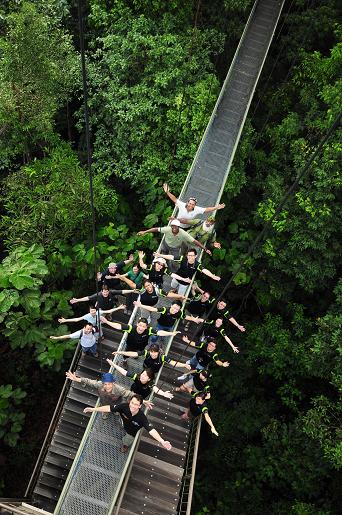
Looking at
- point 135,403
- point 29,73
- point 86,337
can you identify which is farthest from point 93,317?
point 29,73

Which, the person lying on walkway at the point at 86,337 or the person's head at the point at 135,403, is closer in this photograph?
the person's head at the point at 135,403

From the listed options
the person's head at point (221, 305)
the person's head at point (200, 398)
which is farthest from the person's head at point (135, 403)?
the person's head at point (221, 305)

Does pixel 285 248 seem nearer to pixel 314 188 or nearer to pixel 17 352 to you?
pixel 314 188

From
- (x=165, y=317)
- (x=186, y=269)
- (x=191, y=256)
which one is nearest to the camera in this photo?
(x=165, y=317)

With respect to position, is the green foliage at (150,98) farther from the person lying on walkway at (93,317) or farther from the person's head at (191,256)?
the person lying on walkway at (93,317)

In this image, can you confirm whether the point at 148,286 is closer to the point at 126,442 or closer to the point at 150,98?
the point at 126,442

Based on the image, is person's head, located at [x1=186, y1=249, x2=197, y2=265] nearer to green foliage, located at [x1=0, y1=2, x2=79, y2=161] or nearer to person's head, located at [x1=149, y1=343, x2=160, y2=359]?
person's head, located at [x1=149, y1=343, x2=160, y2=359]
